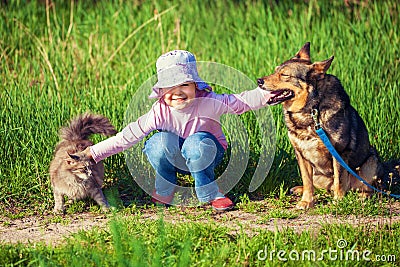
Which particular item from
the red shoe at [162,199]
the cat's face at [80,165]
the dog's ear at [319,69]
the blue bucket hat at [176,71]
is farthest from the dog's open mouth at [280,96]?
the cat's face at [80,165]

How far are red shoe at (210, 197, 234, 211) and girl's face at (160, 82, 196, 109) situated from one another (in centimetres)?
81

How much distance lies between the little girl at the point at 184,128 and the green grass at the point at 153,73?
0.37m

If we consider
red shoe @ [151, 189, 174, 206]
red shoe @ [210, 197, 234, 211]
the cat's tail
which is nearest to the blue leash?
red shoe @ [210, 197, 234, 211]

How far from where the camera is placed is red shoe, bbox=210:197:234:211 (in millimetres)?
4902

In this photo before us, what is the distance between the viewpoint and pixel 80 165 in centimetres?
485

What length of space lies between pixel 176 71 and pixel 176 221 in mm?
1113

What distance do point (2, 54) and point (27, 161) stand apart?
7.25 feet

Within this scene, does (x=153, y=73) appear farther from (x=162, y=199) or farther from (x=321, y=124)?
(x=321, y=124)

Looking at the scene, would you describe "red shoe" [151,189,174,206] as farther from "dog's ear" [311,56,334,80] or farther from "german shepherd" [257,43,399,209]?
"dog's ear" [311,56,334,80]

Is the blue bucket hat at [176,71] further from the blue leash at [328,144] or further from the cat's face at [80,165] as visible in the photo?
the blue leash at [328,144]

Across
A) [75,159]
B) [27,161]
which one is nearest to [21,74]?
[27,161]

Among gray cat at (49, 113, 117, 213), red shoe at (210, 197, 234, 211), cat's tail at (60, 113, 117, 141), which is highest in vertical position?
cat's tail at (60, 113, 117, 141)

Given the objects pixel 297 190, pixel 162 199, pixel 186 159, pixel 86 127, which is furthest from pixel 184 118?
pixel 297 190

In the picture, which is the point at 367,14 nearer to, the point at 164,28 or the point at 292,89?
the point at 164,28
